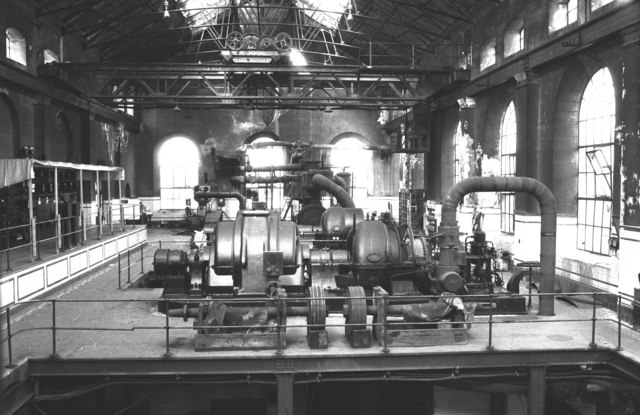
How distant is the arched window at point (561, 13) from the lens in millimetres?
13109

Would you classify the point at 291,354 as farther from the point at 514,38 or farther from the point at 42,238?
the point at 514,38

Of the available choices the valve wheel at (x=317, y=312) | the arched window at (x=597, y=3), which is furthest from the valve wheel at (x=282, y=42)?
the valve wheel at (x=317, y=312)

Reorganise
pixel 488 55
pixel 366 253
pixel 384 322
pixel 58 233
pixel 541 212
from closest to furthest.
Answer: pixel 384 322 < pixel 541 212 < pixel 366 253 < pixel 58 233 < pixel 488 55

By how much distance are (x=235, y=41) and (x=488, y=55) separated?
8915 mm

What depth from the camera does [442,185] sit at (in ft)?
74.9

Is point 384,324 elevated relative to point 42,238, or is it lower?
lower

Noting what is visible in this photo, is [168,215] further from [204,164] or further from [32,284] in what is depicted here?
[32,284]

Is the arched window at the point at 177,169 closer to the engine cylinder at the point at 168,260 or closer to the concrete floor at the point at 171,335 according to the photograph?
the concrete floor at the point at 171,335

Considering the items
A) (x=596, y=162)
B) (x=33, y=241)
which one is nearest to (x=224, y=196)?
(x=33, y=241)

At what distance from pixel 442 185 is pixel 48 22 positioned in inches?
627

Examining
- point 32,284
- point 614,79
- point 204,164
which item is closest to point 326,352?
point 32,284

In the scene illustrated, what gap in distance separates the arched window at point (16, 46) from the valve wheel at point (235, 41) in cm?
663

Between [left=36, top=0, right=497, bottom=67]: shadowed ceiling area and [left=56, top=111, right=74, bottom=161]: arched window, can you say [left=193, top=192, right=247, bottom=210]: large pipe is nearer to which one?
[left=36, top=0, right=497, bottom=67]: shadowed ceiling area

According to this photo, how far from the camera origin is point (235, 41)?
1981 centimetres
